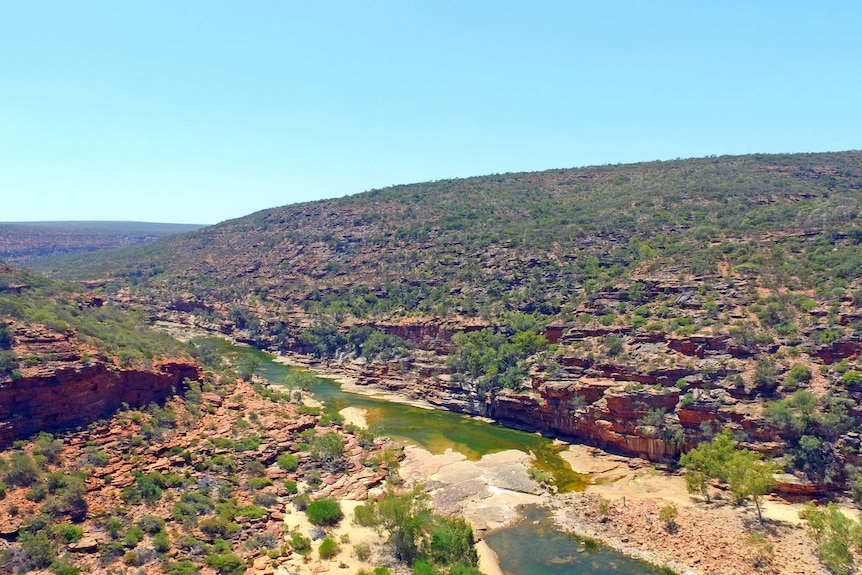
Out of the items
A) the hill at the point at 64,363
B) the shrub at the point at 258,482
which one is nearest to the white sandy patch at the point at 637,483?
the shrub at the point at 258,482

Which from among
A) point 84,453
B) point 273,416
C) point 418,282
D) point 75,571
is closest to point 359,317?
point 418,282

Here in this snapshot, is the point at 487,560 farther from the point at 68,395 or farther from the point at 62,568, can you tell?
the point at 68,395

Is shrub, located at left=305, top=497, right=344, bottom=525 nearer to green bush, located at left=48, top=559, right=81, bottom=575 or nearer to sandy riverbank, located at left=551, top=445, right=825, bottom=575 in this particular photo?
green bush, located at left=48, top=559, right=81, bottom=575

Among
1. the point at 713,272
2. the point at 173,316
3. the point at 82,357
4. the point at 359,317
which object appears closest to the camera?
the point at 82,357

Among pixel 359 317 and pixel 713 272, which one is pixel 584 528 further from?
pixel 359 317

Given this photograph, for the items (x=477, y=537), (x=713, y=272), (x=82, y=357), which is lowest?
(x=477, y=537)

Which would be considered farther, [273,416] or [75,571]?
[273,416]

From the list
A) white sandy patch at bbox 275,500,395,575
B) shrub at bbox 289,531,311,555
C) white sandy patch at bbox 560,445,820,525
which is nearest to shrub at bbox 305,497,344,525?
white sandy patch at bbox 275,500,395,575
